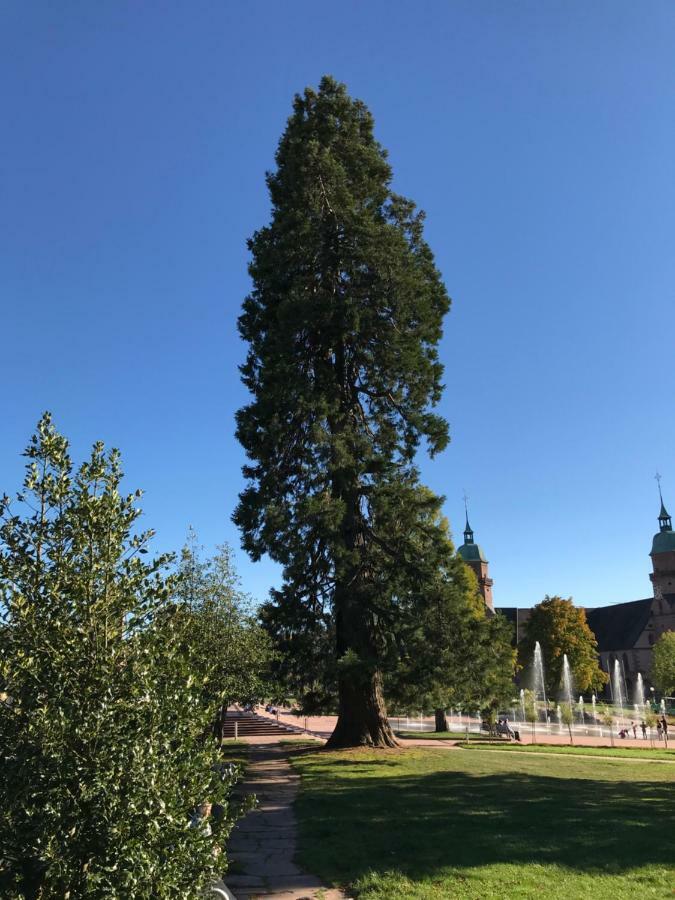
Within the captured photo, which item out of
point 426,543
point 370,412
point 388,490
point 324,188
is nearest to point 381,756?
point 426,543

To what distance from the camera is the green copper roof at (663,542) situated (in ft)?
303

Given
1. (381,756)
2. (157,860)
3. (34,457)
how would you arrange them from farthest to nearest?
(381,756) < (34,457) < (157,860)

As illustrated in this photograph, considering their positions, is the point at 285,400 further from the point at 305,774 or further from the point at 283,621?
the point at 305,774

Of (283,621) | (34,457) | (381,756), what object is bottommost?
(381,756)

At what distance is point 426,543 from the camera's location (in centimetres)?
1972

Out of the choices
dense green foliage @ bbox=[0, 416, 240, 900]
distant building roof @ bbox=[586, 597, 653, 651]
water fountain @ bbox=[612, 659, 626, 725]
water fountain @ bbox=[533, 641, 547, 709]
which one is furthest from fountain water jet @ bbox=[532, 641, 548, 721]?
dense green foliage @ bbox=[0, 416, 240, 900]

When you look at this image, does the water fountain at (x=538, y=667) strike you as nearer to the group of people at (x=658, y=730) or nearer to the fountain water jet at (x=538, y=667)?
the fountain water jet at (x=538, y=667)

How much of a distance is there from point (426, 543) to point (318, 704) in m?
6.10

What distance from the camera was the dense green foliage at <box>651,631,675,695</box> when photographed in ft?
195

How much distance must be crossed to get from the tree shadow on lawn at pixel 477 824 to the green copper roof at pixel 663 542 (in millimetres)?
87939

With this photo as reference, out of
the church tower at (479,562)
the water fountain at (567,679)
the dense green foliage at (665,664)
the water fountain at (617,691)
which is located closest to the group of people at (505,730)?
the water fountain at (567,679)

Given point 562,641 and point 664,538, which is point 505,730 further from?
point 664,538

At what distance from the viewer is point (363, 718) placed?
19250mm

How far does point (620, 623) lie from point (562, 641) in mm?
44713
